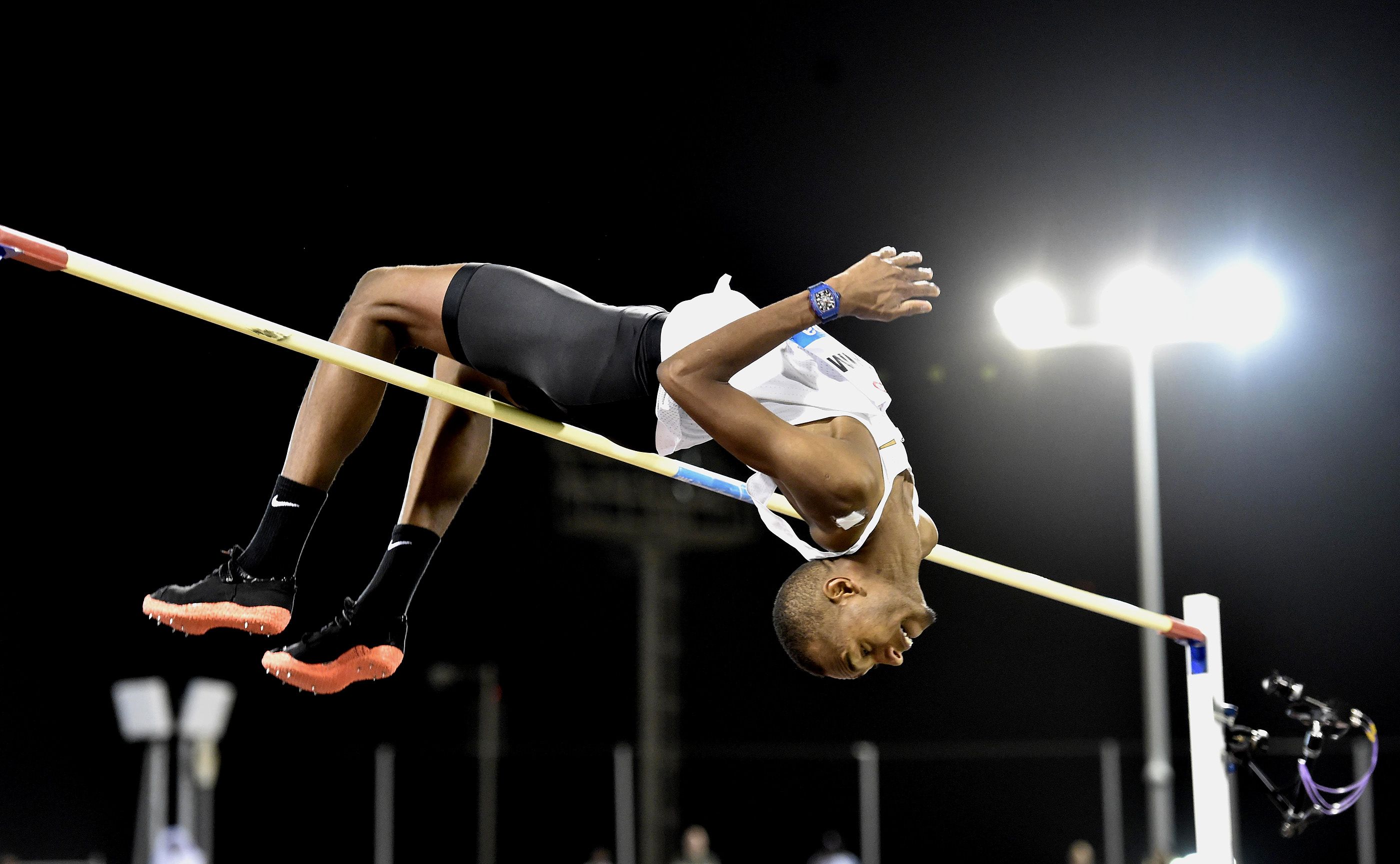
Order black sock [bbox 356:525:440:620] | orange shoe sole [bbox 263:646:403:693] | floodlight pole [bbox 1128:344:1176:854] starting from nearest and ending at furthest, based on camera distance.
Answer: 1. orange shoe sole [bbox 263:646:403:693]
2. black sock [bbox 356:525:440:620]
3. floodlight pole [bbox 1128:344:1176:854]

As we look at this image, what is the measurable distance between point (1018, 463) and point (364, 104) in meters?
11.9

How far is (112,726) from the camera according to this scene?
683 inches

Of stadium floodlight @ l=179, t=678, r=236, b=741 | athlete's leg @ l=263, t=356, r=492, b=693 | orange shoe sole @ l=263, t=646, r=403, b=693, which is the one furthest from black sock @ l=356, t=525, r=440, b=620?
stadium floodlight @ l=179, t=678, r=236, b=741

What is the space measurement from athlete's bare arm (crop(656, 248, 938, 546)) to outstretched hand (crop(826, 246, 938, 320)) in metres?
0.02

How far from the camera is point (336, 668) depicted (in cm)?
378

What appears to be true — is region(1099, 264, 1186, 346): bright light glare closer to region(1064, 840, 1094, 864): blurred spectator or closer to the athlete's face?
region(1064, 840, 1094, 864): blurred spectator

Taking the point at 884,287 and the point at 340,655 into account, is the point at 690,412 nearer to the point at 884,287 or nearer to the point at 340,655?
the point at 884,287

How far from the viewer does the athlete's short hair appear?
351 cm

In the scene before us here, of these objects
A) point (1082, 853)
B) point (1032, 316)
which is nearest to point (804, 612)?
point (1032, 316)

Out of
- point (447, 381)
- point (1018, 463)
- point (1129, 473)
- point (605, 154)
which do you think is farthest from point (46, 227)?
point (1129, 473)

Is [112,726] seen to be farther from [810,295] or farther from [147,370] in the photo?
[810,295]

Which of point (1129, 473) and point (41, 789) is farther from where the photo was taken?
point (1129, 473)

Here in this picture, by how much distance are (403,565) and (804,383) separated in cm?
132

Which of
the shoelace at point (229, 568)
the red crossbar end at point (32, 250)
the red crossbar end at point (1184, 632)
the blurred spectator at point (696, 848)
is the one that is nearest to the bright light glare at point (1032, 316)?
the red crossbar end at point (1184, 632)
